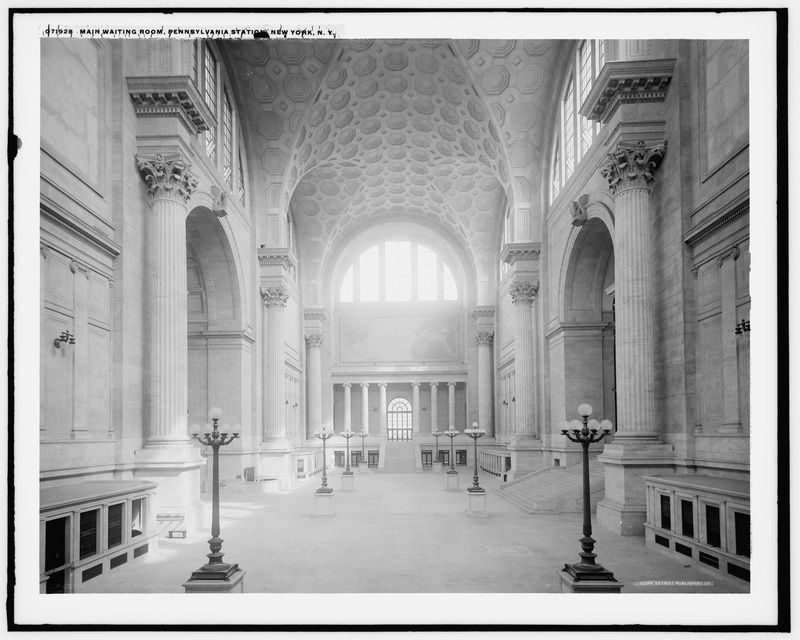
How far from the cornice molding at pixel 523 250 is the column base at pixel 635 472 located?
14.2 metres

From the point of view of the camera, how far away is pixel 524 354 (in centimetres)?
3112

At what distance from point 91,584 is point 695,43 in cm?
1547

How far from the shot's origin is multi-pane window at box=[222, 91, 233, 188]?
26.7 metres

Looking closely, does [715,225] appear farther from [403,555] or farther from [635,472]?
[403,555]

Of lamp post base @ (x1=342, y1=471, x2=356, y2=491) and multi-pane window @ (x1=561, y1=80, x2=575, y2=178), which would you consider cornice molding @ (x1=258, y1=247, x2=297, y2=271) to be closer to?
lamp post base @ (x1=342, y1=471, x2=356, y2=491)

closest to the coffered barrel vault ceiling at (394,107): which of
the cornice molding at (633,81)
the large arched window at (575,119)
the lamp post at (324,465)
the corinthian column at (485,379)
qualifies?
the large arched window at (575,119)

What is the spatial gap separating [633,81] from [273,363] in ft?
61.5

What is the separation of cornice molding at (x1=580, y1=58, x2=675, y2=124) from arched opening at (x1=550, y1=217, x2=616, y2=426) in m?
8.65

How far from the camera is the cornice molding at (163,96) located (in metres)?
17.2

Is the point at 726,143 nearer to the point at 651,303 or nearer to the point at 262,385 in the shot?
the point at 651,303

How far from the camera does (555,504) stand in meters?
22.0

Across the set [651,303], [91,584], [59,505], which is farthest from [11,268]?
[651,303]

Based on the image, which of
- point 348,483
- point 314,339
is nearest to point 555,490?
point 348,483

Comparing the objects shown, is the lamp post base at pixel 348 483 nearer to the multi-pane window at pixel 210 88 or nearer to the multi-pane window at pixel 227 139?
the multi-pane window at pixel 227 139
